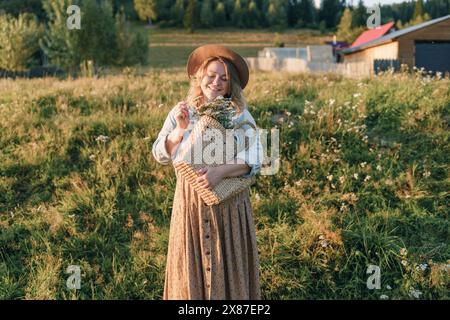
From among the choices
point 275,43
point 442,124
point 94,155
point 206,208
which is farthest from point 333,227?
point 275,43

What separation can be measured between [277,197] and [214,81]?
2.71 m

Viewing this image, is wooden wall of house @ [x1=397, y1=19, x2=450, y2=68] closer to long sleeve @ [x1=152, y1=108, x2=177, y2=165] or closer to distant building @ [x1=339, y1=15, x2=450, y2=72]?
distant building @ [x1=339, y1=15, x2=450, y2=72]

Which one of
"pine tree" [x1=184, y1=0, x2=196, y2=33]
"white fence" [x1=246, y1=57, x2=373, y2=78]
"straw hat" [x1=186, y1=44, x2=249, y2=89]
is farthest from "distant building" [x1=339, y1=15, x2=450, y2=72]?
"pine tree" [x1=184, y1=0, x2=196, y2=33]

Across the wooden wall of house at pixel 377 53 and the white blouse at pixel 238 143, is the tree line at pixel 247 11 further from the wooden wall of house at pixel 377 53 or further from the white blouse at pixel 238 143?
the white blouse at pixel 238 143

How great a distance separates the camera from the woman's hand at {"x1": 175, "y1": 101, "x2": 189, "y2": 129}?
250 cm

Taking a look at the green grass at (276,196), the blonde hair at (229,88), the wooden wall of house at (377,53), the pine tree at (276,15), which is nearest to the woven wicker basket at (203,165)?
the blonde hair at (229,88)

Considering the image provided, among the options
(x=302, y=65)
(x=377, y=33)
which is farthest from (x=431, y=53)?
(x=377, y=33)

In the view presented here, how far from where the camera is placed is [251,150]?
2619 mm

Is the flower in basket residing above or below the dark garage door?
below

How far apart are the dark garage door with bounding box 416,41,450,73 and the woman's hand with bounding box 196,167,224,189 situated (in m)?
21.4

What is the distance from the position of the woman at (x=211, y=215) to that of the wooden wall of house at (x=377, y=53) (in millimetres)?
21167

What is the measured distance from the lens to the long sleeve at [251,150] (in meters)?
2.58

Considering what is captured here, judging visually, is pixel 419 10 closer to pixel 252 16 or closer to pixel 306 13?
pixel 306 13

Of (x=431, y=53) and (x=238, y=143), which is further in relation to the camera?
(x=431, y=53)
